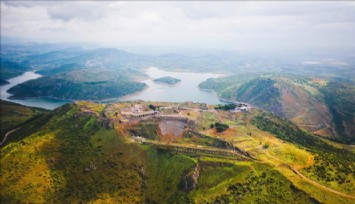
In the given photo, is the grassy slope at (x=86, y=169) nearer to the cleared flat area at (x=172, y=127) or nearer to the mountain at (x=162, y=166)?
the mountain at (x=162, y=166)

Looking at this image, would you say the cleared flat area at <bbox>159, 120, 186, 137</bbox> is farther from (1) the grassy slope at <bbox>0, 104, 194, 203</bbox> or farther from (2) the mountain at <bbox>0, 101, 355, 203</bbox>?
(1) the grassy slope at <bbox>0, 104, 194, 203</bbox>

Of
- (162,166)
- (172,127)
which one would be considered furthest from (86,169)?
(172,127)

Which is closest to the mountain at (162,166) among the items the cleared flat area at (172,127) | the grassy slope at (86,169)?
the grassy slope at (86,169)

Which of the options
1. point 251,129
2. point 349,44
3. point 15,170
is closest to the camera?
point 15,170

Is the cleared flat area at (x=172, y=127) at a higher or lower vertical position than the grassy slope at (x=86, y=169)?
higher

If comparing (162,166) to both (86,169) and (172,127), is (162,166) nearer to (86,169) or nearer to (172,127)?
(86,169)

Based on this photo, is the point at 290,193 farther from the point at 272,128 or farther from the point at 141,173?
the point at 272,128

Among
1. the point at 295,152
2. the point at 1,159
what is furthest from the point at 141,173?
the point at 295,152

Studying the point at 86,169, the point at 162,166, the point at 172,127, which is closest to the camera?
the point at 86,169
